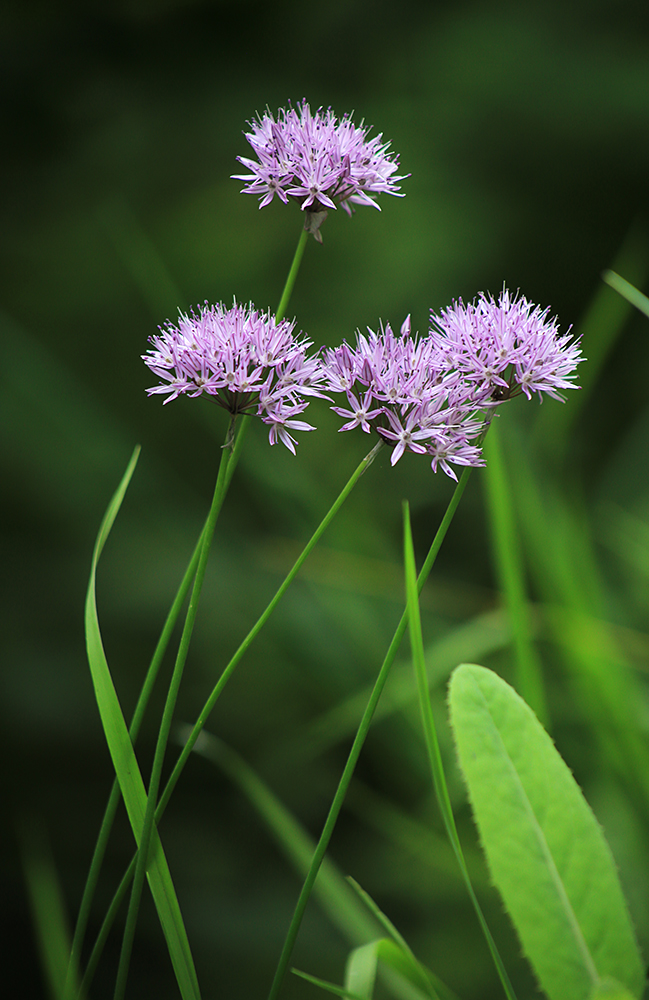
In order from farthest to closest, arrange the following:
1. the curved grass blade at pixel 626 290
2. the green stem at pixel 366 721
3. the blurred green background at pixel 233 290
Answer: the blurred green background at pixel 233 290 < the curved grass blade at pixel 626 290 < the green stem at pixel 366 721

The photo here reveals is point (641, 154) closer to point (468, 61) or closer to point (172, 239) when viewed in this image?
point (468, 61)

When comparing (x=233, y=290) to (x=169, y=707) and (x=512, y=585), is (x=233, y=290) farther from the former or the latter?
(x=169, y=707)

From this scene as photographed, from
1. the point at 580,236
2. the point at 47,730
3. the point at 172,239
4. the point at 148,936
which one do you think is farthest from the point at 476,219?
the point at 148,936

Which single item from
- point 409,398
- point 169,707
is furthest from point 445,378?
point 169,707

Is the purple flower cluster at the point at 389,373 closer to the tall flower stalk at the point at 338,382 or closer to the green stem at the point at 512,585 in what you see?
the tall flower stalk at the point at 338,382

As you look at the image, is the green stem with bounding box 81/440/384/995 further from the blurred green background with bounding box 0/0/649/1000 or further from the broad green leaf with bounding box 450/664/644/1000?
the blurred green background with bounding box 0/0/649/1000

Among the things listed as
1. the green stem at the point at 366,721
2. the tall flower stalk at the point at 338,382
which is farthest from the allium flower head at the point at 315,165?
the green stem at the point at 366,721

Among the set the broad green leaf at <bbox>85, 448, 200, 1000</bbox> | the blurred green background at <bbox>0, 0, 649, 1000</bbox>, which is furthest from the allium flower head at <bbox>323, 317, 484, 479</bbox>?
the blurred green background at <bbox>0, 0, 649, 1000</bbox>
